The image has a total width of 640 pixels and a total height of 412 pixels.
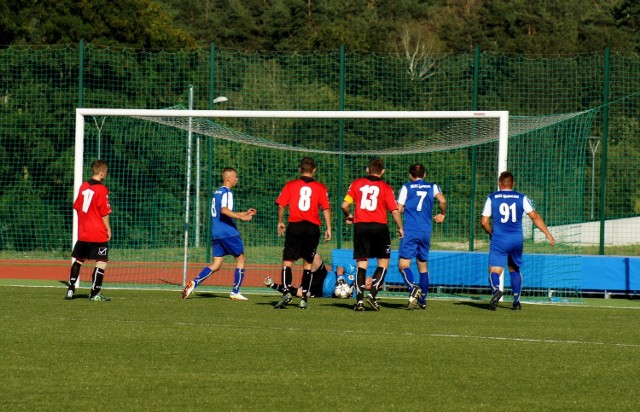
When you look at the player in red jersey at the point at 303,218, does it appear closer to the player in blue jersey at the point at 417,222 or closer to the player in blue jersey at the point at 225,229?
the player in blue jersey at the point at 225,229

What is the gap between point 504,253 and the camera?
14.6 m

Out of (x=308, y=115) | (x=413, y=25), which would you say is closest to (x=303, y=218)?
(x=308, y=115)

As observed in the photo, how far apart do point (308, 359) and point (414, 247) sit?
5884 millimetres

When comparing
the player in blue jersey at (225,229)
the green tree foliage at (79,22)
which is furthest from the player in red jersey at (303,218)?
the green tree foliage at (79,22)

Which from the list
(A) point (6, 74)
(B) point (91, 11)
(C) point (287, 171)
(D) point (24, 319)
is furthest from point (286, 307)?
(B) point (91, 11)

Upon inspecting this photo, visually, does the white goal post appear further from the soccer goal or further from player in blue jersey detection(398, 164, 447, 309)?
player in blue jersey detection(398, 164, 447, 309)

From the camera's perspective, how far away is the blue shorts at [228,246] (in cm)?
1525

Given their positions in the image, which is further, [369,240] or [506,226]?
[506,226]

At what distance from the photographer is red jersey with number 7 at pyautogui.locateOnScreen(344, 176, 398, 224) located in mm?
13773

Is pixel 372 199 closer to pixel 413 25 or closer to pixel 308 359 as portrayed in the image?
pixel 308 359

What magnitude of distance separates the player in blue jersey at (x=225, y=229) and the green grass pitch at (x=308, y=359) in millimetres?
1249

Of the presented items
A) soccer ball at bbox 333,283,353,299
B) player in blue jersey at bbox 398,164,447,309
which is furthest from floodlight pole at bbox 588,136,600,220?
player in blue jersey at bbox 398,164,447,309


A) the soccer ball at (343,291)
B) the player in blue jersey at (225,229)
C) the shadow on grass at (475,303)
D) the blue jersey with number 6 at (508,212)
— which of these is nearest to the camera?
the blue jersey with number 6 at (508,212)

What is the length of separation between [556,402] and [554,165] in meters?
12.9
